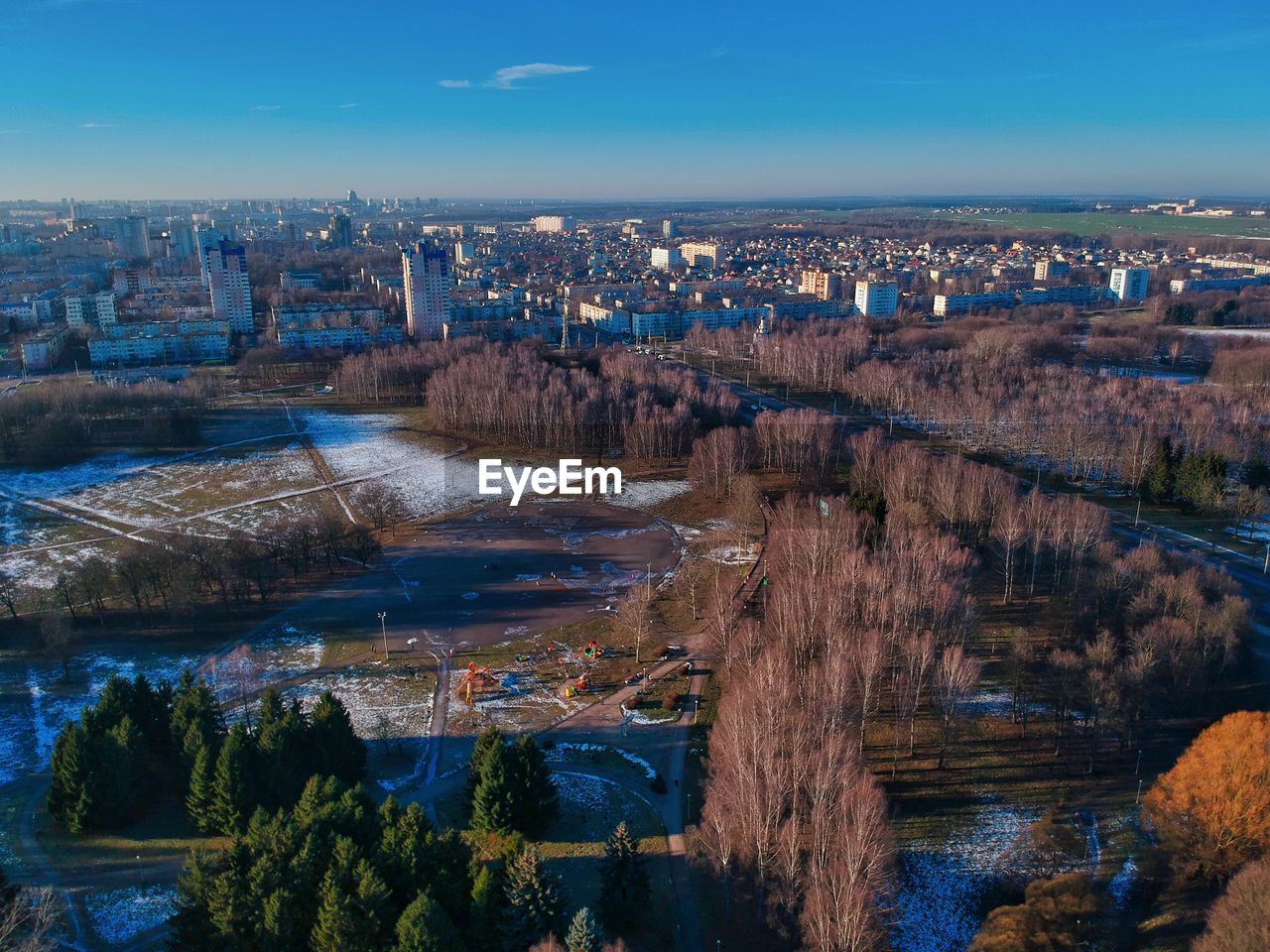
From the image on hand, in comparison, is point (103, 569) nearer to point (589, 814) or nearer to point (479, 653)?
point (479, 653)

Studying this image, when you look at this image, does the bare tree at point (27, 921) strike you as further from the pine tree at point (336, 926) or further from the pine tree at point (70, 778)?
the pine tree at point (336, 926)

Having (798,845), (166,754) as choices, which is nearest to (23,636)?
(166,754)

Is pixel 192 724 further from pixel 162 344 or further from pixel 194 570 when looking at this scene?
pixel 162 344

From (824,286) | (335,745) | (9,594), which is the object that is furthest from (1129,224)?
(9,594)

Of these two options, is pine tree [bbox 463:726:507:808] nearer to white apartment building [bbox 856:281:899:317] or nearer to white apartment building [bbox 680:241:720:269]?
white apartment building [bbox 856:281:899:317]

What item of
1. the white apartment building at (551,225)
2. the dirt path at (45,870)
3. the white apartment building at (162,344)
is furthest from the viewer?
the white apartment building at (551,225)

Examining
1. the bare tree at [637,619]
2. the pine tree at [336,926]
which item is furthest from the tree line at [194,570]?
the pine tree at [336,926]
